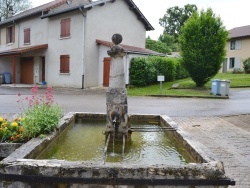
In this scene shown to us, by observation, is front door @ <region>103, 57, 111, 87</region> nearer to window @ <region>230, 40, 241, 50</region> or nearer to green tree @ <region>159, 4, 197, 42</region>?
window @ <region>230, 40, 241, 50</region>

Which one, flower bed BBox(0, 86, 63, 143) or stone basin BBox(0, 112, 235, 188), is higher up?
flower bed BBox(0, 86, 63, 143)

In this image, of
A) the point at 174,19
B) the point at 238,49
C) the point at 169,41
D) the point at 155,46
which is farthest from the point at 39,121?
the point at 174,19

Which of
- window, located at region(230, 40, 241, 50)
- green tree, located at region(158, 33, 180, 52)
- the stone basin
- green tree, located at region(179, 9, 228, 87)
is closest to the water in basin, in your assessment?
the stone basin

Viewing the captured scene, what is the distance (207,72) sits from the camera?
21.2 meters

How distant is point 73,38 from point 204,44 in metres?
10.2

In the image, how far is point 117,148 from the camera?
494cm

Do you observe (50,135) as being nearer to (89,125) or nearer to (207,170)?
(89,125)

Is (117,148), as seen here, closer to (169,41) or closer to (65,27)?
(65,27)

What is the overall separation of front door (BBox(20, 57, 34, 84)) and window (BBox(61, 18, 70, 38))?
5261mm

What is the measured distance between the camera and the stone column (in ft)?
16.8

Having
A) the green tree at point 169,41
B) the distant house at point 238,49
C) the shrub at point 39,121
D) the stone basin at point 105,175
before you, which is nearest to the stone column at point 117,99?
the shrub at point 39,121

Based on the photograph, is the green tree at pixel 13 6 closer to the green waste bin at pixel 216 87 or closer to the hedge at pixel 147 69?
the hedge at pixel 147 69

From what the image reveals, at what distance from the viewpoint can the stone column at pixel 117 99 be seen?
5.13 meters

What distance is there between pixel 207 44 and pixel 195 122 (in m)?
12.1
